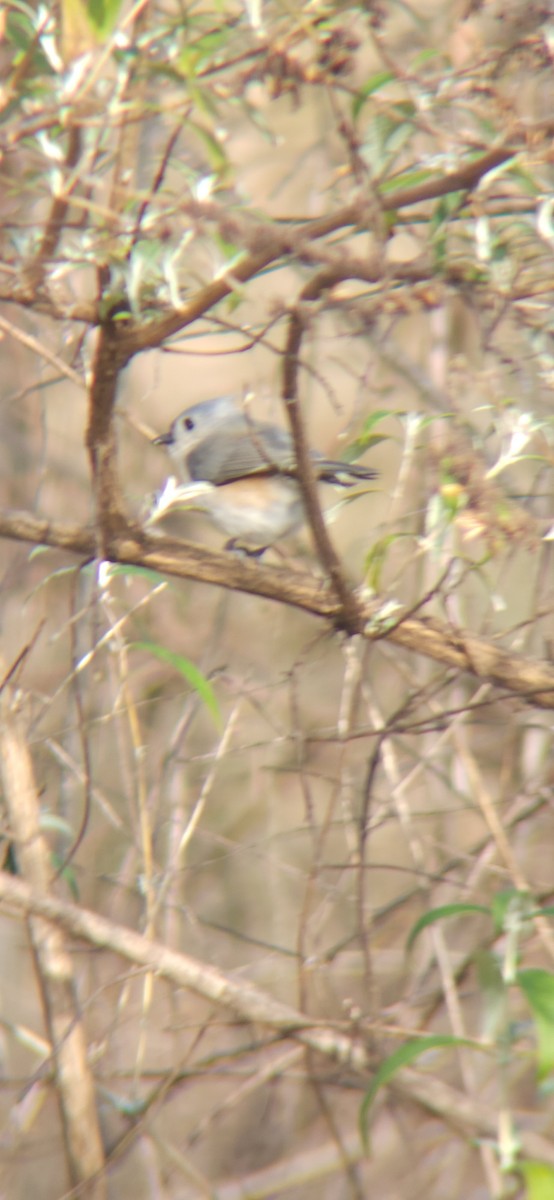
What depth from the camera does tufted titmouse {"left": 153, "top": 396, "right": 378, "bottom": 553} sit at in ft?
11.6

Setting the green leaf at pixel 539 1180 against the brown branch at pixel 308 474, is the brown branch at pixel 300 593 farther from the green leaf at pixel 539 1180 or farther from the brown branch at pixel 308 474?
Result: the green leaf at pixel 539 1180

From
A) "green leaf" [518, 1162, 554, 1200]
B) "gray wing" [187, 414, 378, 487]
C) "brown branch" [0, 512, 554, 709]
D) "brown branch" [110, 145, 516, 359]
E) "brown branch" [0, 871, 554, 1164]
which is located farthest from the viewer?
"gray wing" [187, 414, 378, 487]

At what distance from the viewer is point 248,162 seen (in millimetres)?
4082

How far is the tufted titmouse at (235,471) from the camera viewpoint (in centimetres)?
353

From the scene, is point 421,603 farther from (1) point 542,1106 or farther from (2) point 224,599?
(1) point 542,1106

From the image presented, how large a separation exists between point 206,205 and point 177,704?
2555mm

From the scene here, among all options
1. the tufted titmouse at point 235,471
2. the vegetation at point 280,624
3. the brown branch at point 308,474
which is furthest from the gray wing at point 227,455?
the brown branch at point 308,474

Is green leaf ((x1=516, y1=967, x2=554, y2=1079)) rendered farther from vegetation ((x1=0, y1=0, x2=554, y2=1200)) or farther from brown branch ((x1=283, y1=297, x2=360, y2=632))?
brown branch ((x1=283, y1=297, x2=360, y2=632))

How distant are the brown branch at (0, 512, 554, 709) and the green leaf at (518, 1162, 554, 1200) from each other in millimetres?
899

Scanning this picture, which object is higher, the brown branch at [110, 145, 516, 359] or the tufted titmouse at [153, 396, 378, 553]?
the tufted titmouse at [153, 396, 378, 553]

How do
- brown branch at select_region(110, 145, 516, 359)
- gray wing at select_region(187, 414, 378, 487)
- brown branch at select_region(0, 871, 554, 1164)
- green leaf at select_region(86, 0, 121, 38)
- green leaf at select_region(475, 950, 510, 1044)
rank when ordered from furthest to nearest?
gray wing at select_region(187, 414, 378, 487) → brown branch at select_region(0, 871, 554, 1164) → green leaf at select_region(475, 950, 510, 1044) → green leaf at select_region(86, 0, 121, 38) → brown branch at select_region(110, 145, 516, 359)

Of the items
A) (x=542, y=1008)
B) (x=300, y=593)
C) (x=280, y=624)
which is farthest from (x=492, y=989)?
(x=280, y=624)

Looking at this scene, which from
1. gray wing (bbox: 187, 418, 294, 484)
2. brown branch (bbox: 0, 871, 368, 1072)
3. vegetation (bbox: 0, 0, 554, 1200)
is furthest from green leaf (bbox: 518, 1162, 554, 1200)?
gray wing (bbox: 187, 418, 294, 484)

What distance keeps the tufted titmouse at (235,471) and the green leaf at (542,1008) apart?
5.57 ft
